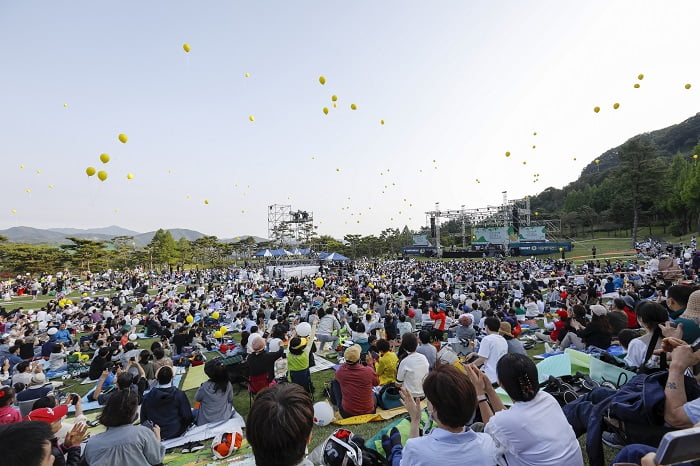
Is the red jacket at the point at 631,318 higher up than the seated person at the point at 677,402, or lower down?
lower down

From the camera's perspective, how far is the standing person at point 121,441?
244cm

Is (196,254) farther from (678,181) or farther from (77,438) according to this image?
(678,181)

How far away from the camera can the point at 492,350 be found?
13.7ft

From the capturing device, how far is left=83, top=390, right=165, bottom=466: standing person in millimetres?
2436

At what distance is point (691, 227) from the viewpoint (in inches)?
1529

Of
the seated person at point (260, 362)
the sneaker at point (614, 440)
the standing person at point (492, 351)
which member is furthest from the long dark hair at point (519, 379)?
the seated person at point (260, 362)

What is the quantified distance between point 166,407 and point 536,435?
402 centimetres

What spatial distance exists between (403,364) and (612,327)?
4.30m

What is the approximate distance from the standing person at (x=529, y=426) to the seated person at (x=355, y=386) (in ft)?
8.26

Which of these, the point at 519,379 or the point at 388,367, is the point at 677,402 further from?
the point at 388,367

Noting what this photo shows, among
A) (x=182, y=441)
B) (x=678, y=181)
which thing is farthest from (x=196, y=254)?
(x=678, y=181)

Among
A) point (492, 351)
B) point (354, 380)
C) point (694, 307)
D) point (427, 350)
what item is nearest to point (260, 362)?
→ point (354, 380)

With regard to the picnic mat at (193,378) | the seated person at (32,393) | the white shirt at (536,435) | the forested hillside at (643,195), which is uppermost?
the forested hillside at (643,195)

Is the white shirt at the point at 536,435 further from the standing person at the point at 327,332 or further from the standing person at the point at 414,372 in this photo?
the standing person at the point at 327,332
